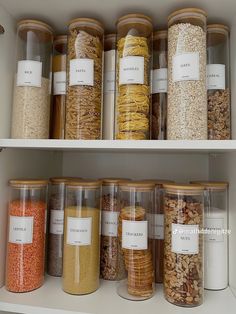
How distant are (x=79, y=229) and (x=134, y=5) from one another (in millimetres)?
678

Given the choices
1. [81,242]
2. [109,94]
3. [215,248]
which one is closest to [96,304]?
[81,242]

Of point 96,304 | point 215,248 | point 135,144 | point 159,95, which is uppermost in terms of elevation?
point 159,95

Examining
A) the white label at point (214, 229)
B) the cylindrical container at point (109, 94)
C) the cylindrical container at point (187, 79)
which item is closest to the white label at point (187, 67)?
the cylindrical container at point (187, 79)

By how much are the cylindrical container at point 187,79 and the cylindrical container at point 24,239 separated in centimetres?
46

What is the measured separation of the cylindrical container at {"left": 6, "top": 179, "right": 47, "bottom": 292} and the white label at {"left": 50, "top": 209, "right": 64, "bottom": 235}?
2.7 inches

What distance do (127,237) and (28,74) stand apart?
0.56m

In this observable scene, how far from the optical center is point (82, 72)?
2.79 ft

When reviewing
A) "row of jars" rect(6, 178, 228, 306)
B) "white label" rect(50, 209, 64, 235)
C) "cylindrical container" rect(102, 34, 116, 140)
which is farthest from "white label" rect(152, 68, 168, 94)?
"white label" rect(50, 209, 64, 235)

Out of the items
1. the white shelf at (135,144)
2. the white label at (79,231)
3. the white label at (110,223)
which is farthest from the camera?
the white label at (110,223)

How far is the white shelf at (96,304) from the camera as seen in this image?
0.78 metres

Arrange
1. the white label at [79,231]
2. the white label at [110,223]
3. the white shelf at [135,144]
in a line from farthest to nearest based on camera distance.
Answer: the white label at [110,223]
the white label at [79,231]
the white shelf at [135,144]

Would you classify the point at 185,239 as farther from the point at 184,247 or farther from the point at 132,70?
the point at 132,70

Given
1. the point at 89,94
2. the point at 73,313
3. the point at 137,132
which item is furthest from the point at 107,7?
the point at 73,313

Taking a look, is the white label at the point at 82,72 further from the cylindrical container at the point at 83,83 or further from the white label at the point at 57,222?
the white label at the point at 57,222
